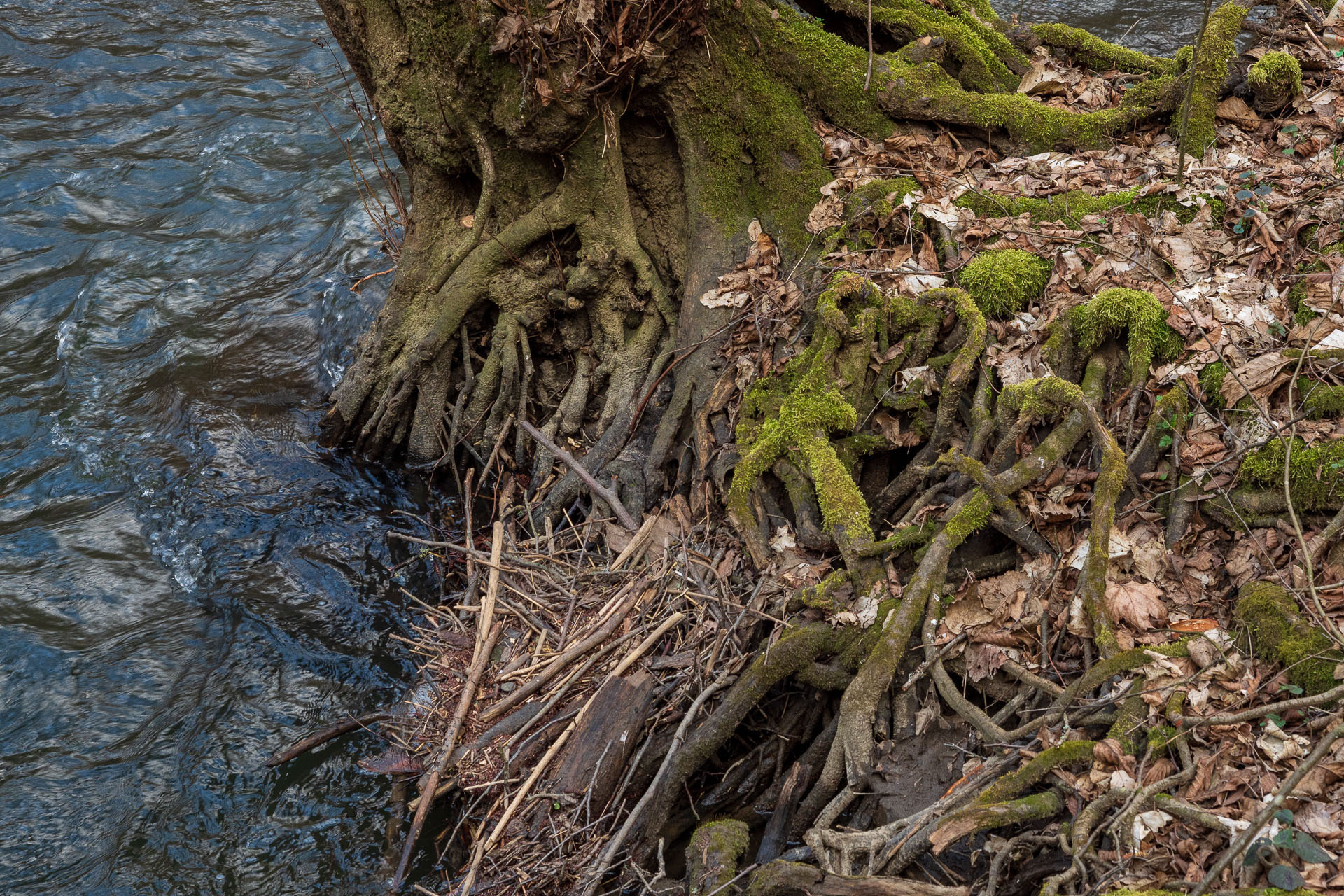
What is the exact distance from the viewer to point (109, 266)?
334 inches

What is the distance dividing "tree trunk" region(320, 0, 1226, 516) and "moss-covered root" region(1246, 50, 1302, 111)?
43 centimetres

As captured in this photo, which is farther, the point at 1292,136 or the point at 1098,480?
the point at 1292,136

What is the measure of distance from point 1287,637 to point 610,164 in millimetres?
4281

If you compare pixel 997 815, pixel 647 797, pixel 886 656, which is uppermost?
pixel 886 656

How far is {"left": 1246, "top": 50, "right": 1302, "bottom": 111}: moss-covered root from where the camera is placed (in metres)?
5.09

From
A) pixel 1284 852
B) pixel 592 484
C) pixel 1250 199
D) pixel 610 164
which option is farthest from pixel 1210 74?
pixel 1284 852

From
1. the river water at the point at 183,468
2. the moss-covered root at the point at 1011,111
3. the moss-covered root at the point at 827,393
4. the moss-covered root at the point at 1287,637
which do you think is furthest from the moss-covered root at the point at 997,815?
the moss-covered root at the point at 1011,111

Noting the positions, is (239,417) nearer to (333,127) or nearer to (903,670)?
(333,127)

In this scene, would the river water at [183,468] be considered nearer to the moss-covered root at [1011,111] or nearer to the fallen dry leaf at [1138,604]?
the fallen dry leaf at [1138,604]

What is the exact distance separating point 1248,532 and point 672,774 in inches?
97.8

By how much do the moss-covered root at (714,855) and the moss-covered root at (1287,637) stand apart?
2.00 meters

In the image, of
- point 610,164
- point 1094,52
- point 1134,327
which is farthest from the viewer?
point 1094,52

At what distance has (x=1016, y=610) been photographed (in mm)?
3584

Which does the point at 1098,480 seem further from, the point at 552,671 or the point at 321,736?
the point at 321,736
